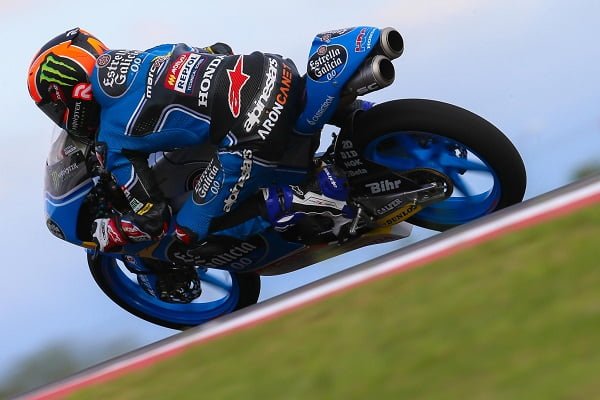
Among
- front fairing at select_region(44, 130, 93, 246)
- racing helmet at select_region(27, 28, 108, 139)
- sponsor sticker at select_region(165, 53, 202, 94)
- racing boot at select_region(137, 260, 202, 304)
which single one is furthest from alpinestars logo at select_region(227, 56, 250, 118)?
racing boot at select_region(137, 260, 202, 304)

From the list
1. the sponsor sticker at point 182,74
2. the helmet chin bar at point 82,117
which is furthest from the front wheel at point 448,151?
the helmet chin bar at point 82,117

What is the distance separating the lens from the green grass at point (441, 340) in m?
2.62

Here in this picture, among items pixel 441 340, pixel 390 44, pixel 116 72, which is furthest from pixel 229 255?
pixel 441 340

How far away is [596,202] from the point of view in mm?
3338

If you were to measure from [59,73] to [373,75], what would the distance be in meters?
1.59

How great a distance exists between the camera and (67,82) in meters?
4.69

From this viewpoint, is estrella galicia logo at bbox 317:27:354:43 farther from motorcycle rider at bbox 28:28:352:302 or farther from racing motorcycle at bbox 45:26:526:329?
motorcycle rider at bbox 28:28:352:302

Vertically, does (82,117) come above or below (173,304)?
above

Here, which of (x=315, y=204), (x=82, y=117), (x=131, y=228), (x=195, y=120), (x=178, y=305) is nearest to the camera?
(x=195, y=120)

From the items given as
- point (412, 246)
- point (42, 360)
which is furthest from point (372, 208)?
point (42, 360)

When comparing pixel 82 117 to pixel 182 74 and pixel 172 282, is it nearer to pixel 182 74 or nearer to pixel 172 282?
pixel 182 74

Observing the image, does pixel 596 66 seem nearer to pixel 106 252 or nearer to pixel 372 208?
pixel 372 208

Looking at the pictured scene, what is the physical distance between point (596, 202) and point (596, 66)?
172cm

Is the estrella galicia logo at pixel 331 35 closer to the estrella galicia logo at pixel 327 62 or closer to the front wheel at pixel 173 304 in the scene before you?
the estrella galicia logo at pixel 327 62
